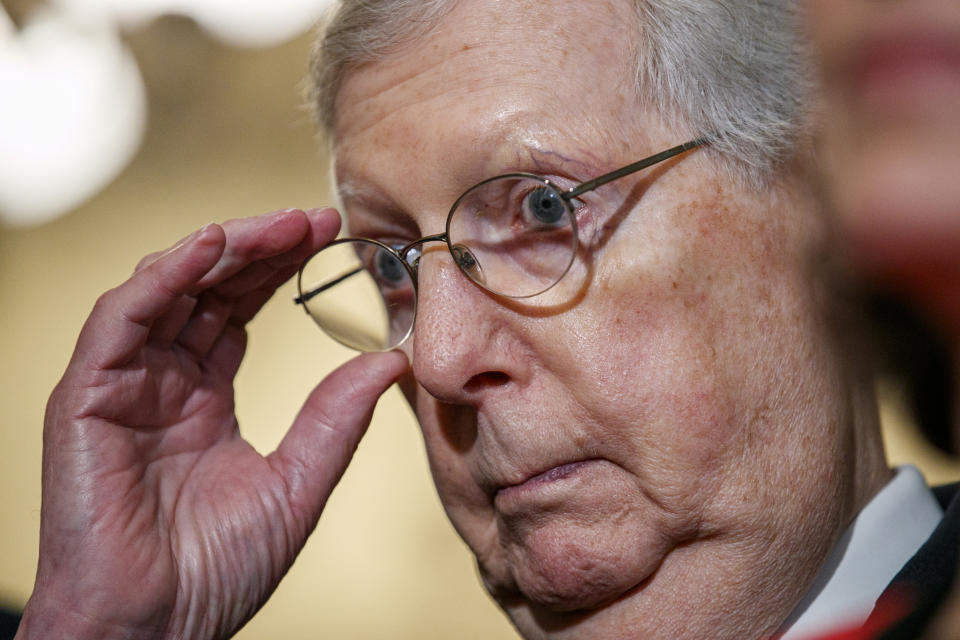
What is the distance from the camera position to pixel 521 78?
1409 mm

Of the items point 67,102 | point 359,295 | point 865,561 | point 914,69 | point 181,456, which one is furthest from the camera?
point 67,102

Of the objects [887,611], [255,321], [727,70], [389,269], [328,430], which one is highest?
[727,70]


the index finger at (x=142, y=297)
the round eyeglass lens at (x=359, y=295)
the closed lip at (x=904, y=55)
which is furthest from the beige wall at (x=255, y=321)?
the closed lip at (x=904, y=55)

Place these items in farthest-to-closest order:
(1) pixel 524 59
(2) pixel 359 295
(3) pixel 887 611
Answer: (2) pixel 359 295 → (1) pixel 524 59 → (3) pixel 887 611

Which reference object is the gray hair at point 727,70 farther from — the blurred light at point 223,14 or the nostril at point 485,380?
the blurred light at point 223,14

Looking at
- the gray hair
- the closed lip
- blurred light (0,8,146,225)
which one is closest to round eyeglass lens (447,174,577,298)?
the gray hair

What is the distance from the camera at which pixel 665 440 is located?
1374 mm

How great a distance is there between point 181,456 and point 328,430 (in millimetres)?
292

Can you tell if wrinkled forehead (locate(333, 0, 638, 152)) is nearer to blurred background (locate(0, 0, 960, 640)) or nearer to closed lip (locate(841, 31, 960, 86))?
closed lip (locate(841, 31, 960, 86))

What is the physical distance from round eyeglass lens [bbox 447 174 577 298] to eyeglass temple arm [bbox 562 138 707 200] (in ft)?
0.09

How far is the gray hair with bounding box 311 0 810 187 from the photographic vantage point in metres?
1.43

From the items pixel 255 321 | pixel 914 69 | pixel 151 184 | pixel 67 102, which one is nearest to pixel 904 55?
pixel 914 69

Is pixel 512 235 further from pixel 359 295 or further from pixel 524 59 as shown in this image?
pixel 359 295

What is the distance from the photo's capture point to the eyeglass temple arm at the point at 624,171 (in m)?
1.38
